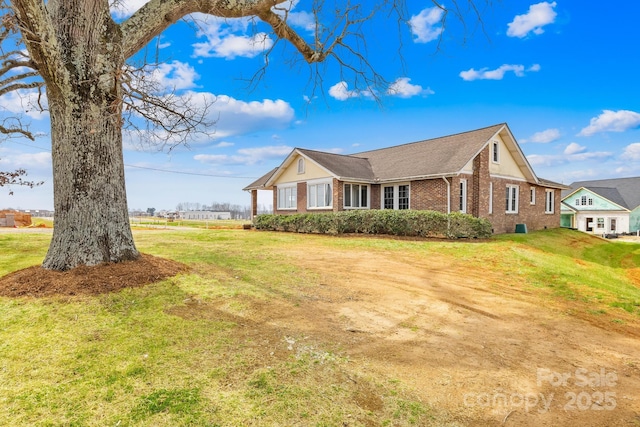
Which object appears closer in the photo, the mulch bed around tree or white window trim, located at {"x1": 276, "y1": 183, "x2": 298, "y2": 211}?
the mulch bed around tree

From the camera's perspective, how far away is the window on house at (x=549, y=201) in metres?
26.4

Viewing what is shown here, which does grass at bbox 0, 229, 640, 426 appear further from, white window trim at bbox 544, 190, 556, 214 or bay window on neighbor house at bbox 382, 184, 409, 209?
white window trim at bbox 544, 190, 556, 214

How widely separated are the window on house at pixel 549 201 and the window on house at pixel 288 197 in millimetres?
19172

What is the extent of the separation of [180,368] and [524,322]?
4.81 meters

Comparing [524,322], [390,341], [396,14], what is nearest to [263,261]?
[390,341]

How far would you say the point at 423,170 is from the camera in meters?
19.1

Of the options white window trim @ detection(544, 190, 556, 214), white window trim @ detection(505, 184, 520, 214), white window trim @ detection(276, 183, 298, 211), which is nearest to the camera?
white window trim @ detection(505, 184, 520, 214)

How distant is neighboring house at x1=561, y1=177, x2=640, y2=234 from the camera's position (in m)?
40.0

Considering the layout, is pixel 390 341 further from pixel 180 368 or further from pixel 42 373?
pixel 42 373

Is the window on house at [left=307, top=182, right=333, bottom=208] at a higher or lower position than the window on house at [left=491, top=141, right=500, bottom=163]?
lower

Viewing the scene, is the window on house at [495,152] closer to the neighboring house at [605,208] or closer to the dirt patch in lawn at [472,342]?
the dirt patch in lawn at [472,342]

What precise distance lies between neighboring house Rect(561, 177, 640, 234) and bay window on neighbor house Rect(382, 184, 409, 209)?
30.2 m

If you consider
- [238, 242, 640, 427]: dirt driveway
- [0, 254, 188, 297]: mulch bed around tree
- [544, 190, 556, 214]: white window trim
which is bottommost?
[238, 242, 640, 427]: dirt driveway

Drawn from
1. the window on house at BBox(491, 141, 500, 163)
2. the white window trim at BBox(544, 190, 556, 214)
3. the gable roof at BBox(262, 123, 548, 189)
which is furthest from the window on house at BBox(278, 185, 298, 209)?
the white window trim at BBox(544, 190, 556, 214)
